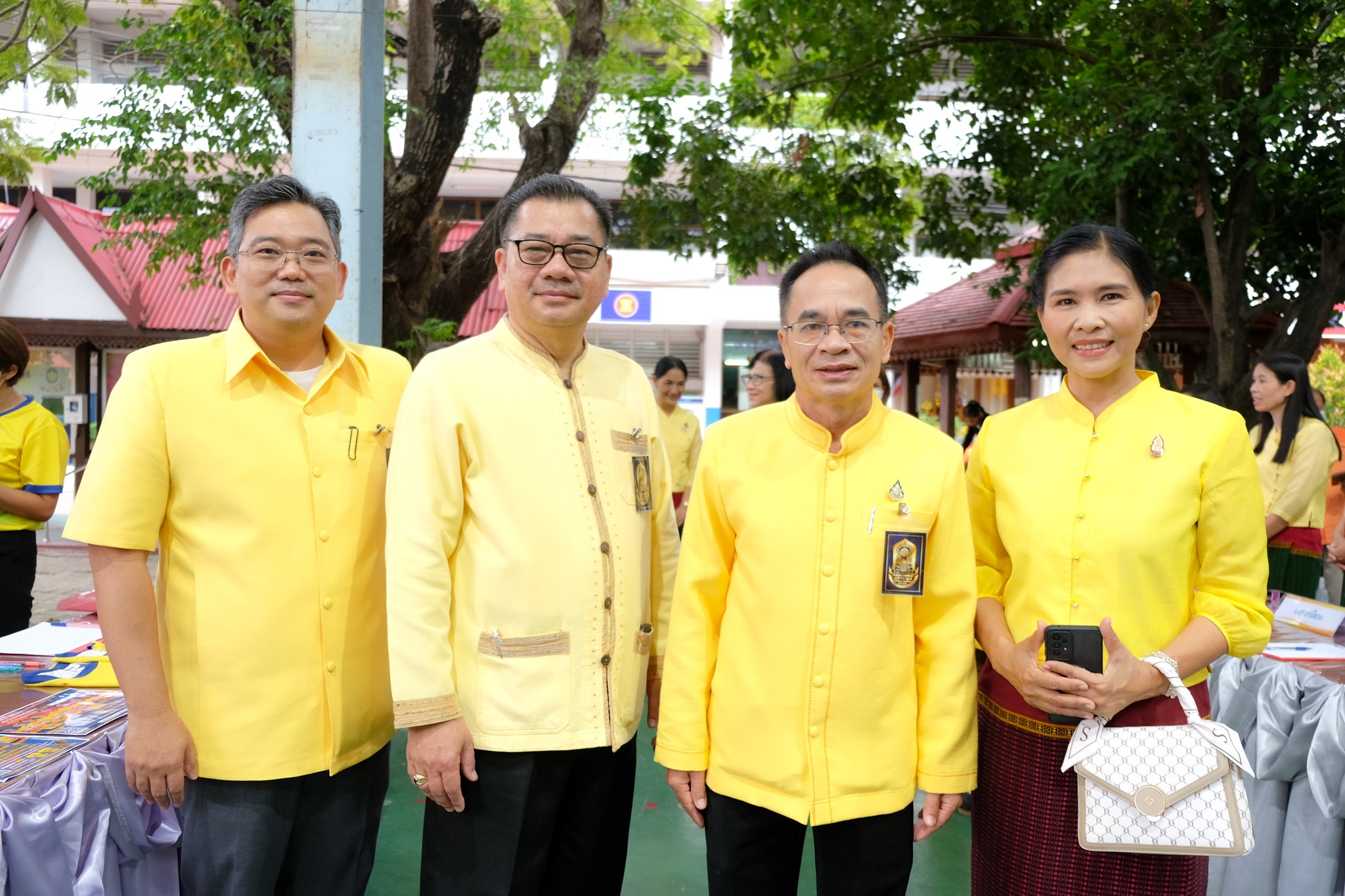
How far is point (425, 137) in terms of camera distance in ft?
21.1

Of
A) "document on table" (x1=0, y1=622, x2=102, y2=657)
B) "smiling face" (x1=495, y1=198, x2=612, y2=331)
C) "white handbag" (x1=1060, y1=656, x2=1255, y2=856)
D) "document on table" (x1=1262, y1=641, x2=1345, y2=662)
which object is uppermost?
"smiling face" (x1=495, y1=198, x2=612, y2=331)

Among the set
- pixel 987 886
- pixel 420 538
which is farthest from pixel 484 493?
pixel 987 886

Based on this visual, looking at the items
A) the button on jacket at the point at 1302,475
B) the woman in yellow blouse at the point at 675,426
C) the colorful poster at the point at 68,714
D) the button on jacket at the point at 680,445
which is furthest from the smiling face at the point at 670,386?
the colorful poster at the point at 68,714

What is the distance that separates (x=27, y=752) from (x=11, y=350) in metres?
2.03

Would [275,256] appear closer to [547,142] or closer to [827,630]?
[827,630]

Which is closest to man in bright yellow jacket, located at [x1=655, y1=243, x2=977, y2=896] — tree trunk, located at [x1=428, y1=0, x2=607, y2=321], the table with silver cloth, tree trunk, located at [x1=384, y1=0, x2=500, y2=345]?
the table with silver cloth

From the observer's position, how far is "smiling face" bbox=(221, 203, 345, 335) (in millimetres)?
2129

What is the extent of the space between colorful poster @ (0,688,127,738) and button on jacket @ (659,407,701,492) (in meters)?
5.02

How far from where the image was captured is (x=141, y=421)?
202cm

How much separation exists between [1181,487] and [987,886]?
3.24 ft

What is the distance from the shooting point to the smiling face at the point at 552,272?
2133mm

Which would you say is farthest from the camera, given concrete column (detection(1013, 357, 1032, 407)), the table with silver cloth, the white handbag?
concrete column (detection(1013, 357, 1032, 407))

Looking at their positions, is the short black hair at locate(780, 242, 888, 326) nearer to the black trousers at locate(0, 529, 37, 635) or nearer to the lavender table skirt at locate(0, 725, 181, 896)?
the lavender table skirt at locate(0, 725, 181, 896)

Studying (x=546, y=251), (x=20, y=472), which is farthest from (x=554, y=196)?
(x=20, y=472)
